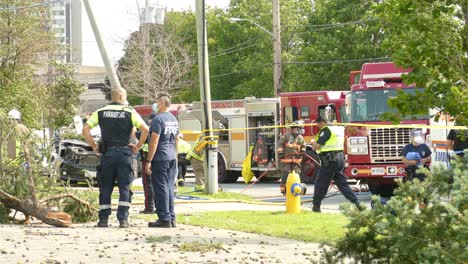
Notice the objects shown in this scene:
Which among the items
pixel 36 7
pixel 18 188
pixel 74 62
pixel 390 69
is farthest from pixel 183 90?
pixel 18 188

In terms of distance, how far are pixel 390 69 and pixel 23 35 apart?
21.2 metres

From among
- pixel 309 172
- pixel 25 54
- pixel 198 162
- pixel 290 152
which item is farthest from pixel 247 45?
pixel 290 152

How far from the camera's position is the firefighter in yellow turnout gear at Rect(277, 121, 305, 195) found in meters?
20.1

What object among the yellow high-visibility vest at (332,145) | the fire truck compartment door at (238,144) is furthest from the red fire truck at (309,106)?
the yellow high-visibility vest at (332,145)

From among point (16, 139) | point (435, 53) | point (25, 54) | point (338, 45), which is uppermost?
point (338, 45)

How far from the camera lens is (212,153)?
20031mm

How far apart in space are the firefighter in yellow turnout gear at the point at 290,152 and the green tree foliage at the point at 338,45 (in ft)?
76.3

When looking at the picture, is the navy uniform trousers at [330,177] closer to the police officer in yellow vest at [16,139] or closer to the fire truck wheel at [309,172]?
the police officer in yellow vest at [16,139]

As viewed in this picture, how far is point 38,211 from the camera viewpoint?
12562mm

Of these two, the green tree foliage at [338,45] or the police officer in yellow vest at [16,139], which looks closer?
the police officer in yellow vest at [16,139]

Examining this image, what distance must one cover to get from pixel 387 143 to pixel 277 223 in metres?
7.78

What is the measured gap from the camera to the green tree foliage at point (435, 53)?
9.16 meters

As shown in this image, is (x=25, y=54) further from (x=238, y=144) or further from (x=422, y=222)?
(x=422, y=222)

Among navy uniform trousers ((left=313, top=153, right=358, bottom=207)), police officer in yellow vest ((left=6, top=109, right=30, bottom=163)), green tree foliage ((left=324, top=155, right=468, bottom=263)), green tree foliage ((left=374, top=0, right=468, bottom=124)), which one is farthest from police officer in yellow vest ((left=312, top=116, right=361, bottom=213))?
green tree foliage ((left=324, top=155, right=468, bottom=263))
